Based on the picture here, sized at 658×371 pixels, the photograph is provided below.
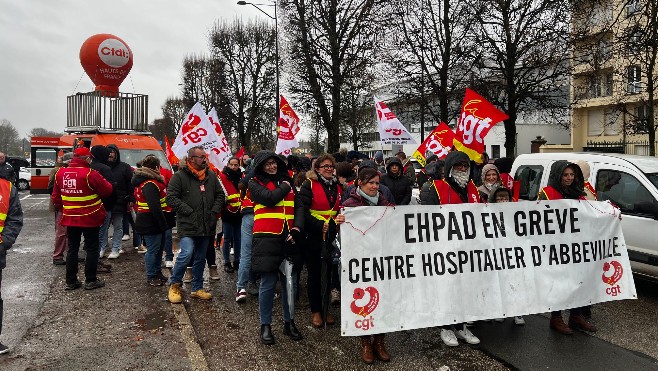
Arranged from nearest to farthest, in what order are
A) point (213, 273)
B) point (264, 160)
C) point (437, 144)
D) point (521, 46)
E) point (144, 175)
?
1. point (264, 160)
2. point (144, 175)
3. point (213, 273)
4. point (437, 144)
5. point (521, 46)

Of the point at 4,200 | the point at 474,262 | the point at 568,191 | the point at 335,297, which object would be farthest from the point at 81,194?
the point at 568,191

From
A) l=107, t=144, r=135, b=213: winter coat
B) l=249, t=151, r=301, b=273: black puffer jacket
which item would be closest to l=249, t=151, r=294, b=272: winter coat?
l=249, t=151, r=301, b=273: black puffer jacket

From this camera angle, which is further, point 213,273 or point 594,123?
point 594,123

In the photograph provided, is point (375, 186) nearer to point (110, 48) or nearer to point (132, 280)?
point (132, 280)

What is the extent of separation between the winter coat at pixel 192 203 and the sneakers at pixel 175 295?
26.6 inches

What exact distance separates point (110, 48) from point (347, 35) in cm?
1072

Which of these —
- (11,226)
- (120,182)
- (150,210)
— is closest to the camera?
(11,226)

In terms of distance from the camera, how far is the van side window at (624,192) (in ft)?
18.6

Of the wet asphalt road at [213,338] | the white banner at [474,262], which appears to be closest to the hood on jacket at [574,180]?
the white banner at [474,262]

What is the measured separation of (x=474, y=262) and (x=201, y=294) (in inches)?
134

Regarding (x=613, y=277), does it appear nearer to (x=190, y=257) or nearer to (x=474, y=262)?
(x=474, y=262)

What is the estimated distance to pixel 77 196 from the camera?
598cm

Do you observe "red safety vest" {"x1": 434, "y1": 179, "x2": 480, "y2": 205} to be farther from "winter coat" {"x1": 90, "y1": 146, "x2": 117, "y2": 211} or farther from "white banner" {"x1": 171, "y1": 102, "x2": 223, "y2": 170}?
"winter coat" {"x1": 90, "y1": 146, "x2": 117, "y2": 211}

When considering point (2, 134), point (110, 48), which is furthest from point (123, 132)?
point (2, 134)
